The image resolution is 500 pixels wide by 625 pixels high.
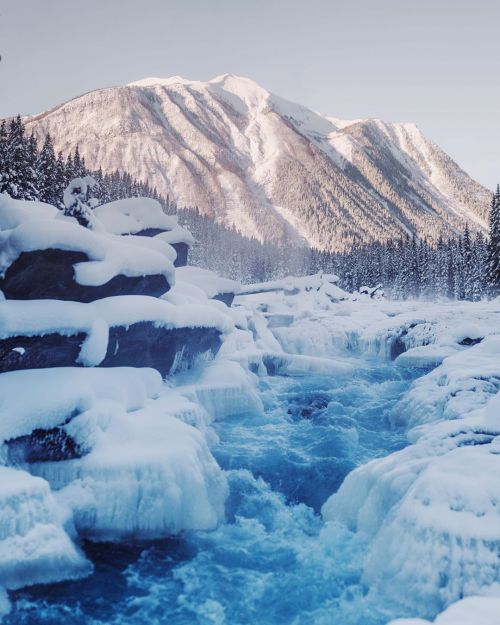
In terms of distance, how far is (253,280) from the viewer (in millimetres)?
122188

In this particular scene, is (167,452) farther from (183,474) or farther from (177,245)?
(177,245)

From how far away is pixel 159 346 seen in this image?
17.9 metres

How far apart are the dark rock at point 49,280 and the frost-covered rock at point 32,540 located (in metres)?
6.87

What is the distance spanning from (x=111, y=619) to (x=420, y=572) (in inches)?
207

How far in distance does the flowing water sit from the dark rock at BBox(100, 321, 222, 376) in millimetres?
4743

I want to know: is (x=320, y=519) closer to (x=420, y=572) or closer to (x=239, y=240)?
(x=420, y=572)

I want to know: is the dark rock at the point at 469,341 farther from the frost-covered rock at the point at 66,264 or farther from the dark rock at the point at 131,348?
the frost-covered rock at the point at 66,264

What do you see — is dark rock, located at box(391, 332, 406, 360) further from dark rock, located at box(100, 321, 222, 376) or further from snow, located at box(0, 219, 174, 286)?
snow, located at box(0, 219, 174, 286)

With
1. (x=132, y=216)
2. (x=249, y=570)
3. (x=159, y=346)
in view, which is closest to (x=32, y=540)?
(x=249, y=570)

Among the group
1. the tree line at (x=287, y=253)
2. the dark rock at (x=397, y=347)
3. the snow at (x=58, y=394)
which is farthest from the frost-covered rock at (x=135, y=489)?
the dark rock at (x=397, y=347)

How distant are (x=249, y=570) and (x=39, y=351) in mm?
8283

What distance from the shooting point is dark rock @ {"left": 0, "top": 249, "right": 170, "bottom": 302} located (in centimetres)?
1409

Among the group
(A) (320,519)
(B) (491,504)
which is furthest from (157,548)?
(B) (491,504)

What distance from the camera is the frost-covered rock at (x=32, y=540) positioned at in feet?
27.2
